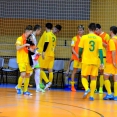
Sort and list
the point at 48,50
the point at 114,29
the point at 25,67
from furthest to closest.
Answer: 1. the point at 48,50
2. the point at 25,67
3. the point at 114,29

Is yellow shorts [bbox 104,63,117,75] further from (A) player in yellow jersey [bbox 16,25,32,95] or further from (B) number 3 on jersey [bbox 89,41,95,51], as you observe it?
(A) player in yellow jersey [bbox 16,25,32,95]

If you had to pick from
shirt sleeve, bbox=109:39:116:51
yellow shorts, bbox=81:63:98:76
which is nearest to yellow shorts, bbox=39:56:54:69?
yellow shorts, bbox=81:63:98:76

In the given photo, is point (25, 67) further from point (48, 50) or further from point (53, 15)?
point (53, 15)

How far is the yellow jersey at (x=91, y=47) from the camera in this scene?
429 inches

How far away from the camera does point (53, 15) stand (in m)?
16.7

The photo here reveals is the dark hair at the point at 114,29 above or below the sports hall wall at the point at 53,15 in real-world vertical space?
below

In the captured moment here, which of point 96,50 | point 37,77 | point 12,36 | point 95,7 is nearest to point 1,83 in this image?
point 12,36

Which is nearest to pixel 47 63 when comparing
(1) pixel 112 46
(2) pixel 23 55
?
(2) pixel 23 55

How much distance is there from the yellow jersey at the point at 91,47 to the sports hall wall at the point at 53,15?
514 centimetres

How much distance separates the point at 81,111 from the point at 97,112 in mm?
339

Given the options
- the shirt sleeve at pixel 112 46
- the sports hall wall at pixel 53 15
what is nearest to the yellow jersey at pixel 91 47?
the shirt sleeve at pixel 112 46

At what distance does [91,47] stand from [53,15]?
5.99 metres

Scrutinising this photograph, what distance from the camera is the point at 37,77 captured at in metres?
12.6

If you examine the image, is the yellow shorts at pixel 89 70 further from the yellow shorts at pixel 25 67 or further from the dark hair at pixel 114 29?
the yellow shorts at pixel 25 67
